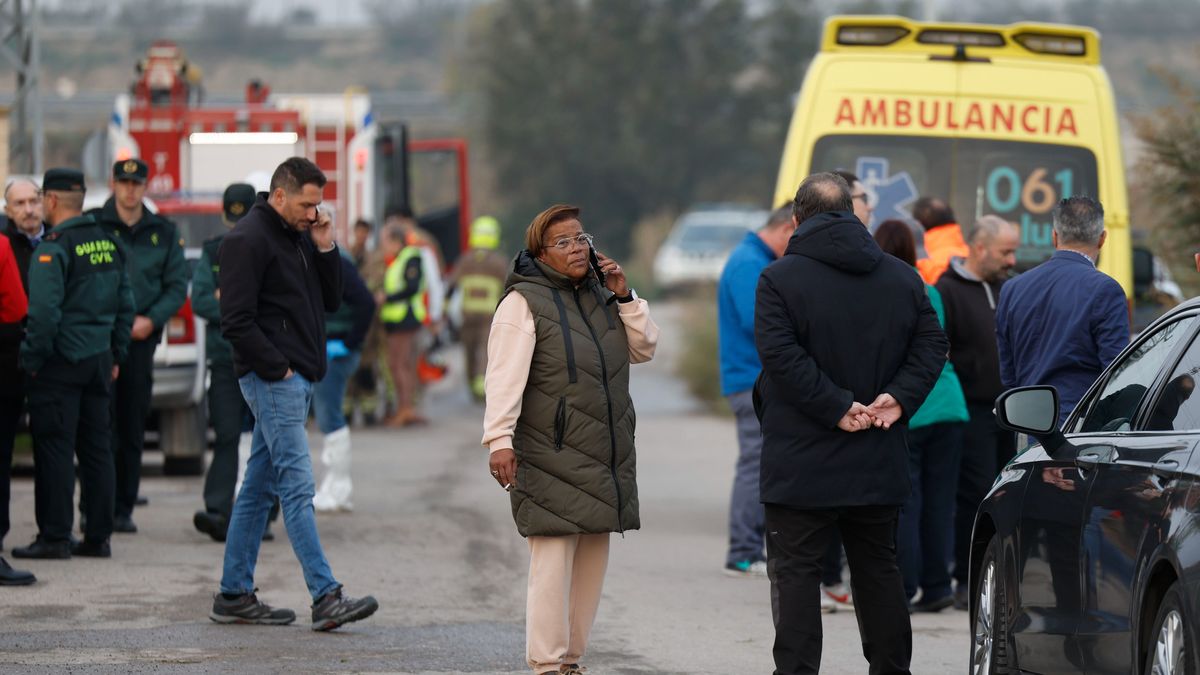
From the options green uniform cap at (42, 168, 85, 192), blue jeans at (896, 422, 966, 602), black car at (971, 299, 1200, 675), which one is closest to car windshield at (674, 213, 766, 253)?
green uniform cap at (42, 168, 85, 192)

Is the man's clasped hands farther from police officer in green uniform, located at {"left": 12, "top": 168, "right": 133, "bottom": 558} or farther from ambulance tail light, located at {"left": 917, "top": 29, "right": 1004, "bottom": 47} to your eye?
ambulance tail light, located at {"left": 917, "top": 29, "right": 1004, "bottom": 47}

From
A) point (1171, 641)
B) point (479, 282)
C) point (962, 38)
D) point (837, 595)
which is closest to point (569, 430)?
point (1171, 641)

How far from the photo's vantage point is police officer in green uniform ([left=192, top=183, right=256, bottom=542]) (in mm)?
10734

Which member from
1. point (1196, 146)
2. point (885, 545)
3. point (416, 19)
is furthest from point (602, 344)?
point (416, 19)

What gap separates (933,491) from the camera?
31.6ft

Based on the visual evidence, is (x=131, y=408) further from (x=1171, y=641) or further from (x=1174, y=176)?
(x=1174, y=176)

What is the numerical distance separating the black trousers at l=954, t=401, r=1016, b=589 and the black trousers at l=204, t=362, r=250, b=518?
3.73 m

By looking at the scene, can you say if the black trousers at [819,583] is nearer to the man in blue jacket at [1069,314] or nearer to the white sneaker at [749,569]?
the man in blue jacket at [1069,314]

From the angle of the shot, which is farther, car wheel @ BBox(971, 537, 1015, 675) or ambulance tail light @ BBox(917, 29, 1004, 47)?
ambulance tail light @ BBox(917, 29, 1004, 47)

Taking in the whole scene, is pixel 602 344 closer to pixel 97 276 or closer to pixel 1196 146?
pixel 97 276

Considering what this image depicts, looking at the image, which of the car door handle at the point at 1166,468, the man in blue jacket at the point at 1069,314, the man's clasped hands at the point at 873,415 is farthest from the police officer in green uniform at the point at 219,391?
the car door handle at the point at 1166,468

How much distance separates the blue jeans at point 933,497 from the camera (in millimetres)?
9531

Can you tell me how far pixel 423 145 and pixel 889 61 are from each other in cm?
1434

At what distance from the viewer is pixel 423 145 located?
25375 millimetres
